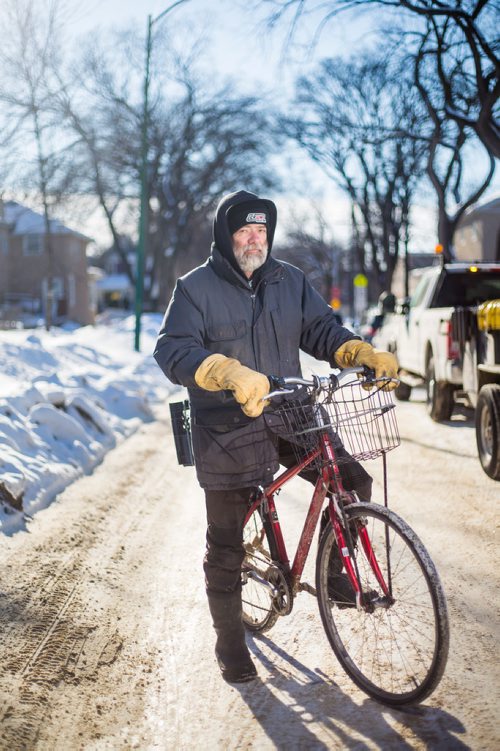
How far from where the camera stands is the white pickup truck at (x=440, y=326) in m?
10.2

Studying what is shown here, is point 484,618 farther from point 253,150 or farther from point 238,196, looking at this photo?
point 253,150

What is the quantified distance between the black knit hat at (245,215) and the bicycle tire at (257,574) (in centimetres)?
127

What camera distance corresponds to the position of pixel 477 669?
3734 millimetres

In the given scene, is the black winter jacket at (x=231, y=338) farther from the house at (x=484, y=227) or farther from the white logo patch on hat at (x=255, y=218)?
the house at (x=484, y=227)

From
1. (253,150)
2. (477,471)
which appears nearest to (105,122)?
(253,150)

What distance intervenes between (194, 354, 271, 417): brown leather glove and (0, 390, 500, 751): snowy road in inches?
46.7

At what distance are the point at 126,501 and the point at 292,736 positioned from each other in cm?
427

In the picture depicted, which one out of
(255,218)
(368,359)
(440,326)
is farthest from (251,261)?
(440,326)

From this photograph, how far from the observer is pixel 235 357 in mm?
3801

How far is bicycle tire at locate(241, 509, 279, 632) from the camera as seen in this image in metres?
4.02

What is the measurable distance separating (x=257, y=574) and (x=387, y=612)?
0.74 m

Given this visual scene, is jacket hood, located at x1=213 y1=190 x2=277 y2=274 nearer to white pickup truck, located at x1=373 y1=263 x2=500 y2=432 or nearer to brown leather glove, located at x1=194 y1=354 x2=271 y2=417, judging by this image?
brown leather glove, located at x1=194 y1=354 x2=271 y2=417

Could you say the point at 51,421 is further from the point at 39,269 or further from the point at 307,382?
the point at 39,269

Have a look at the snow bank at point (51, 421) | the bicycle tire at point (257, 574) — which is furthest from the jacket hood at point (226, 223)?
the snow bank at point (51, 421)
